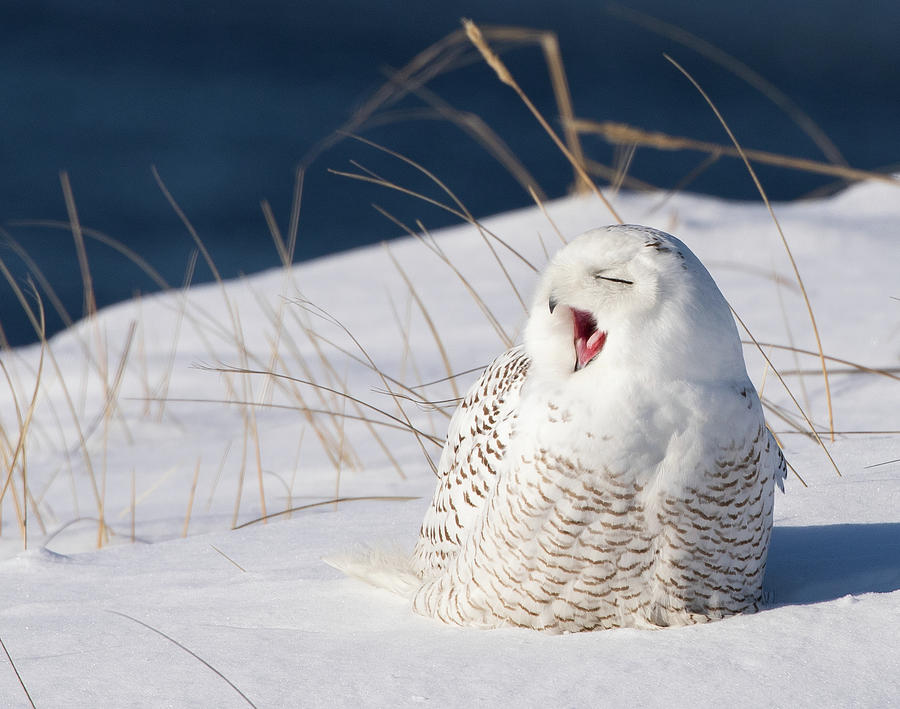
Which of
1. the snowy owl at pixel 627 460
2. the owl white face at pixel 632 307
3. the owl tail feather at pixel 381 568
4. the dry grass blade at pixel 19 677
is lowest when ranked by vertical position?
the dry grass blade at pixel 19 677

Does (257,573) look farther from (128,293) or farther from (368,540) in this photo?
(128,293)

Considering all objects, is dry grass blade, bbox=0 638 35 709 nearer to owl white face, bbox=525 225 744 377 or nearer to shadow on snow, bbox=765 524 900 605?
owl white face, bbox=525 225 744 377

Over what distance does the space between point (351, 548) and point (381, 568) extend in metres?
0.13

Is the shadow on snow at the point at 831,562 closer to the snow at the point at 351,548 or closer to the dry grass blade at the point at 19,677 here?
the snow at the point at 351,548

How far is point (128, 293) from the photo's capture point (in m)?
11.0

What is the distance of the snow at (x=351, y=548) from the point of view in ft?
4.73

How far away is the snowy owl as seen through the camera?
1.43 m

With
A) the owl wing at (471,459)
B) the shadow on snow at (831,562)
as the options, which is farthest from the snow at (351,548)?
the owl wing at (471,459)

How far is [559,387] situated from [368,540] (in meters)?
0.86

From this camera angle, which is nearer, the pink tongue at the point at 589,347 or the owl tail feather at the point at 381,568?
the pink tongue at the point at 589,347

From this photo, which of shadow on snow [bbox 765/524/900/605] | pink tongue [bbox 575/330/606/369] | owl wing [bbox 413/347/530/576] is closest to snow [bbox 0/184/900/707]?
shadow on snow [bbox 765/524/900/605]

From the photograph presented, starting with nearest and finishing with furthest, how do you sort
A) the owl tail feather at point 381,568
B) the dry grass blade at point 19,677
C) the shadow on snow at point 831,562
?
the dry grass blade at point 19,677, the shadow on snow at point 831,562, the owl tail feather at point 381,568

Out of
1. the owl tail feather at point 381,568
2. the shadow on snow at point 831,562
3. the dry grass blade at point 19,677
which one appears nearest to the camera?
the dry grass blade at point 19,677

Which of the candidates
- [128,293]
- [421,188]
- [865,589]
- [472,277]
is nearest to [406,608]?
[865,589]
